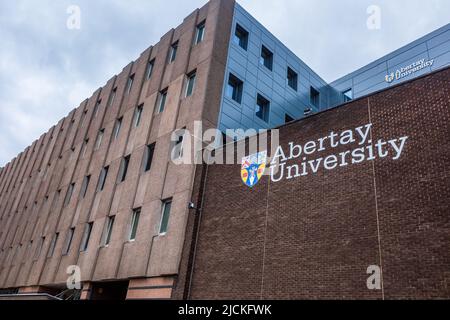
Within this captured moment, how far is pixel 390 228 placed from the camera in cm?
1149

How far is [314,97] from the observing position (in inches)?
Result: 1127

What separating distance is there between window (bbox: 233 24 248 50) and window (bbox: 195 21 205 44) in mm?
2001

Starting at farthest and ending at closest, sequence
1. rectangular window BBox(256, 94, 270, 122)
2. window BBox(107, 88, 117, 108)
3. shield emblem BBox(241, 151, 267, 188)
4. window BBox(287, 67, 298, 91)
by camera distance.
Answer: window BBox(107, 88, 117, 108) → window BBox(287, 67, 298, 91) → rectangular window BBox(256, 94, 270, 122) → shield emblem BBox(241, 151, 267, 188)

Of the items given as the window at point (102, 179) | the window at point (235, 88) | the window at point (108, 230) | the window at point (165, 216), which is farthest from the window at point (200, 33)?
the window at point (108, 230)

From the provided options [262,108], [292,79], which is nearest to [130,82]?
[262,108]

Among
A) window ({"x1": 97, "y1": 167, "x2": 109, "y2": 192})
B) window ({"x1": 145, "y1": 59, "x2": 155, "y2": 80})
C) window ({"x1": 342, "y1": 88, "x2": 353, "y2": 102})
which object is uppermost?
window ({"x1": 342, "y1": 88, "x2": 353, "y2": 102})

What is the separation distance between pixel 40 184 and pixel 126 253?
2014cm

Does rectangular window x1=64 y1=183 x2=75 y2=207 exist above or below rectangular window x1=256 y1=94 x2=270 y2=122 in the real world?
below

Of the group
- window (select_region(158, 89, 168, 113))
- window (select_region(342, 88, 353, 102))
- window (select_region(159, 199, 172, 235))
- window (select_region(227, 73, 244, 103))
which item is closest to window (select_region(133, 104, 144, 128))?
window (select_region(158, 89, 168, 113))

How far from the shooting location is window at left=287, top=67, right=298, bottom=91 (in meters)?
26.2

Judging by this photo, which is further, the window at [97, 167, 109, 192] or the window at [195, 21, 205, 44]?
the window at [97, 167, 109, 192]

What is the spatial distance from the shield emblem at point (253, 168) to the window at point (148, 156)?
669 cm

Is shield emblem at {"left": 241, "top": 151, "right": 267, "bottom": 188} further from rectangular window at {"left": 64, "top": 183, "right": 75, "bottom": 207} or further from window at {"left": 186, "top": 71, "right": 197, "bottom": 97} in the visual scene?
rectangular window at {"left": 64, "top": 183, "right": 75, "bottom": 207}

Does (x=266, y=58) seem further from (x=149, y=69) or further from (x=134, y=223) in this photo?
(x=134, y=223)
